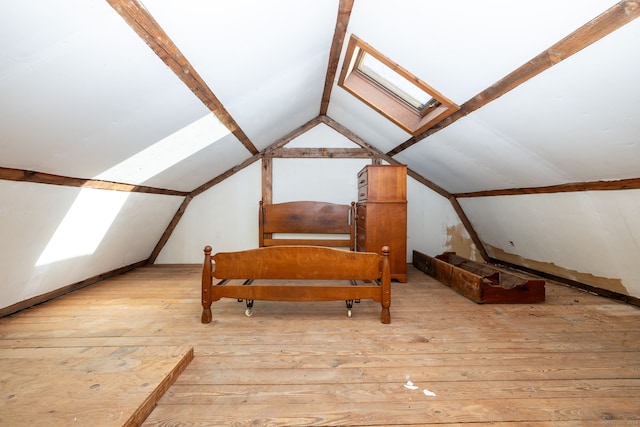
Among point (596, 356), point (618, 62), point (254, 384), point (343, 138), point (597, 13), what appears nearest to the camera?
point (597, 13)

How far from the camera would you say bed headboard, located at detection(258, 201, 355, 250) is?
463cm

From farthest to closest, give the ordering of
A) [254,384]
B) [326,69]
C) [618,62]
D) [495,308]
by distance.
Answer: [326,69] < [495,308] < [254,384] < [618,62]

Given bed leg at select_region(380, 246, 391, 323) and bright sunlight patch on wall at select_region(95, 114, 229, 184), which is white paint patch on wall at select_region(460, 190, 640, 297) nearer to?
bed leg at select_region(380, 246, 391, 323)

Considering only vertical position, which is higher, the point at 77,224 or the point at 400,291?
the point at 77,224

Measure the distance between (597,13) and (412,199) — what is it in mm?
3722

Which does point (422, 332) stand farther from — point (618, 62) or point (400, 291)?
point (618, 62)

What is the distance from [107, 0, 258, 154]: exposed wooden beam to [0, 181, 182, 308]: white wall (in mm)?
1400

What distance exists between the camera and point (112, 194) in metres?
3.11

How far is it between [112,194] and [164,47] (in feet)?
6.55

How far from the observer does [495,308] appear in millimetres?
2859

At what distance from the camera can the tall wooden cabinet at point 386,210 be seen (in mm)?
3674

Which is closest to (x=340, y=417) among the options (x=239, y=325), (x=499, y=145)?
(x=239, y=325)

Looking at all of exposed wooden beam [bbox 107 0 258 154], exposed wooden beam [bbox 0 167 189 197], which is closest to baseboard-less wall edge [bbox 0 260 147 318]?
exposed wooden beam [bbox 0 167 189 197]

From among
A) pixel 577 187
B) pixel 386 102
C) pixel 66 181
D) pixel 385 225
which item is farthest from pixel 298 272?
pixel 577 187
